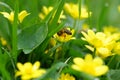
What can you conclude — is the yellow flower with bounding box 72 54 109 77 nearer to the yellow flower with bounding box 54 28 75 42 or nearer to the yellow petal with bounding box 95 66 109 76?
the yellow petal with bounding box 95 66 109 76

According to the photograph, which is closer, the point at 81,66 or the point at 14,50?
the point at 81,66

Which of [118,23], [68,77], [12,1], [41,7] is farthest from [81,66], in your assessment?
[118,23]

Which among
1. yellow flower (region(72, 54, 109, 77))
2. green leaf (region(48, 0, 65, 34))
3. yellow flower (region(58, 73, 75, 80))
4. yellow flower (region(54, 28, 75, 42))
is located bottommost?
yellow flower (region(58, 73, 75, 80))

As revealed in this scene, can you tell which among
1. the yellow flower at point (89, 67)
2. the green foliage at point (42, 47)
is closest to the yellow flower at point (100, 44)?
the green foliage at point (42, 47)

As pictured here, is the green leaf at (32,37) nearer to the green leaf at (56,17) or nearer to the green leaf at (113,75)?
the green leaf at (56,17)

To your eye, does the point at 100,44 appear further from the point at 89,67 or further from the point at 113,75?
the point at 89,67

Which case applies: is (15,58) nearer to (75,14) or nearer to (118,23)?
(75,14)

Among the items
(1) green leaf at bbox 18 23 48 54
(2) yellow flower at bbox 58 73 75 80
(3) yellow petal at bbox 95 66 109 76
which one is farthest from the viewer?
(1) green leaf at bbox 18 23 48 54

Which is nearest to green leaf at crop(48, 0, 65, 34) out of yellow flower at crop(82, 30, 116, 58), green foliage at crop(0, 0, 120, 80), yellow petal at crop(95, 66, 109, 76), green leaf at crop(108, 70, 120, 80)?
green foliage at crop(0, 0, 120, 80)
